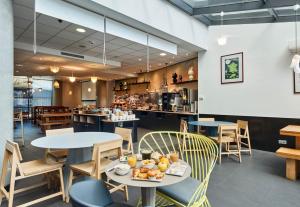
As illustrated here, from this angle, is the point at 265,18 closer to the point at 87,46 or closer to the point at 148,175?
the point at 87,46

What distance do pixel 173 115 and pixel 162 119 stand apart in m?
0.80

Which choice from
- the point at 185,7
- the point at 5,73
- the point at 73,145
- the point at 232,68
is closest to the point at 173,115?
the point at 232,68

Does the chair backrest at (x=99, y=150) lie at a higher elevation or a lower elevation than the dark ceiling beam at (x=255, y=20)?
lower

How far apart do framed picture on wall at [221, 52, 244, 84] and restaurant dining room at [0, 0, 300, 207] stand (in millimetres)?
32

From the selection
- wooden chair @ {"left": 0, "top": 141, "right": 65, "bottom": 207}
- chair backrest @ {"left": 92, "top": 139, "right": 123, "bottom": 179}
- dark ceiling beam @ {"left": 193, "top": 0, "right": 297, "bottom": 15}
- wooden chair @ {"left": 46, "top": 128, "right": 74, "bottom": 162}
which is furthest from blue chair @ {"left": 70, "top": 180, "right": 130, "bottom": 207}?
dark ceiling beam @ {"left": 193, "top": 0, "right": 297, "bottom": 15}

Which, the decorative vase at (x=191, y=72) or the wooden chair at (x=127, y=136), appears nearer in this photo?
the wooden chair at (x=127, y=136)

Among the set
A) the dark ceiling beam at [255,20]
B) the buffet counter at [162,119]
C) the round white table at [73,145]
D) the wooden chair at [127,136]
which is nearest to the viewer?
the round white table at [73,145]

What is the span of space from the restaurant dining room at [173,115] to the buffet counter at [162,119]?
64 millimetres

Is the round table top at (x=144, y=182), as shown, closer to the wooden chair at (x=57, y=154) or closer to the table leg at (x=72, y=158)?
the table leg at (x=72, y=158)

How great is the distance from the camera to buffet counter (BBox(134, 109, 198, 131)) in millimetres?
7282

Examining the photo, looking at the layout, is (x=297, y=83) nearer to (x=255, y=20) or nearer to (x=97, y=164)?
(x=255, y=20)

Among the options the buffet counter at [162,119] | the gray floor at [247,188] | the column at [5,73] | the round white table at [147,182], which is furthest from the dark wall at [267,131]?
the column at [5,73]

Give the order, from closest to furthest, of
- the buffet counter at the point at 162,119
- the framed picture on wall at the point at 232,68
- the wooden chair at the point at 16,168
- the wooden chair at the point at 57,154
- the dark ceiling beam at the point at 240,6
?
the wooden chair at the point at 16,168 < the wooden chair at the point at 57,154 < the dark ceiling beam at the point at 240,6 < the framed picture on wall at the point at 232,68 < the buffet counter at the point at 162,119

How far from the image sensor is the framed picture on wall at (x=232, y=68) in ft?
19.0
